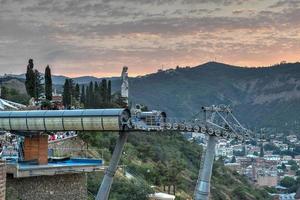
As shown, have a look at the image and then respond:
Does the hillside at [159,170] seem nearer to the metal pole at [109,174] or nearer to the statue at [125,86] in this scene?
the statue at [125,86]

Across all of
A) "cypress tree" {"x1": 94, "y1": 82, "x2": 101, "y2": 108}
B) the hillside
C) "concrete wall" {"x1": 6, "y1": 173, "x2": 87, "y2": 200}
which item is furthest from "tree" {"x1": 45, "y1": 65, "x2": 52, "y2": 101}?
"concrete wall" {"x1": 6, "y1": 173, "x2": 87, "y2": 200}

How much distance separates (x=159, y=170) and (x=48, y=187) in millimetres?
19351

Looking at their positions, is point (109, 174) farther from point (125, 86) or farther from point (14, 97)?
point (14, 97)

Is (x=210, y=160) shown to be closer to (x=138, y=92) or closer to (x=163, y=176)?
(x=163, y=176)

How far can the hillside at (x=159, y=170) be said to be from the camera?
29.9 metres

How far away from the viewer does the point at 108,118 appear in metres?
16.7

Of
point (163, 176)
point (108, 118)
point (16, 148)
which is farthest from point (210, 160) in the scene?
point (163, 176)

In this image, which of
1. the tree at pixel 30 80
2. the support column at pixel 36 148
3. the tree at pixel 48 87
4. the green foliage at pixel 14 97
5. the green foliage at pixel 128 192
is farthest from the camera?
the tree at pixel 30 80

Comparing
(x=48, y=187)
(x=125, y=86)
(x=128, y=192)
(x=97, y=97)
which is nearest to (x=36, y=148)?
(x=48, y=187)

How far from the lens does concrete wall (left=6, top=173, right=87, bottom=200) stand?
19.3 metres

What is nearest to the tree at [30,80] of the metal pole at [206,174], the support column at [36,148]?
the support column at [36,148]

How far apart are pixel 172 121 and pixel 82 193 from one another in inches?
276

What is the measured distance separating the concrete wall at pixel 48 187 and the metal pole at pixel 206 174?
6.53 m

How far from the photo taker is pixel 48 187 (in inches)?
797
